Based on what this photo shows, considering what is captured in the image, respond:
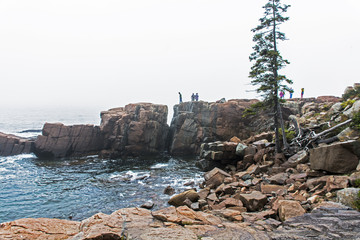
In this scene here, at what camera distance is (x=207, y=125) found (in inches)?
1726

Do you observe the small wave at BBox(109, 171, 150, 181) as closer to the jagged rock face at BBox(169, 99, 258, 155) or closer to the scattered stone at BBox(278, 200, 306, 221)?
the jagged rock face at BBox(169, 99, 258, 155)

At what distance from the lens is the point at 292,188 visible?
13.8 meters

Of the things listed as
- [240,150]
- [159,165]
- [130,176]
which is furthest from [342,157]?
[159,165]

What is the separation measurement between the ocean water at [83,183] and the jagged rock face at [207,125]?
5.97 metres

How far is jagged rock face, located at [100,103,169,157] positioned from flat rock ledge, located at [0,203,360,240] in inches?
1301

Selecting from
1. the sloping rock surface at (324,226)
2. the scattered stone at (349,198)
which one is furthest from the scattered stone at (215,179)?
the sloping rock surface at (324,226)

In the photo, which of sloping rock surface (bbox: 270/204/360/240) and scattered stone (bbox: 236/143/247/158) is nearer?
sloping rock surface (bbox: 270/204/360/240)

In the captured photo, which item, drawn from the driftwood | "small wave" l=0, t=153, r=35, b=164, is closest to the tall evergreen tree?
the driftwood

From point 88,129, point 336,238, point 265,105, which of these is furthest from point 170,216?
point 88,129

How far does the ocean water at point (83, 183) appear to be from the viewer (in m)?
18.6

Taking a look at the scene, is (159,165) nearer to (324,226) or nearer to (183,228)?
(183,228)

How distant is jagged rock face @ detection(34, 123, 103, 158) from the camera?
39.7 metres

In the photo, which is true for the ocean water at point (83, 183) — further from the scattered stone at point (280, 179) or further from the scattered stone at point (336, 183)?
the scattered stone at point (336, 183)

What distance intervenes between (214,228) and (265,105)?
16586mm
